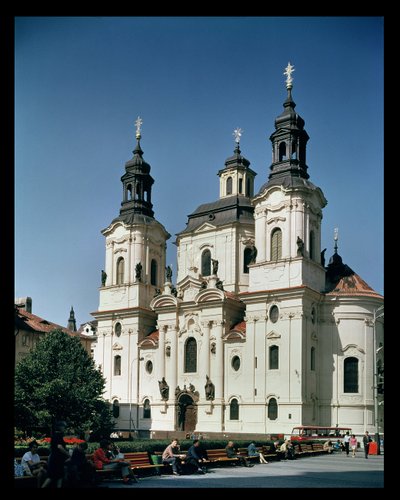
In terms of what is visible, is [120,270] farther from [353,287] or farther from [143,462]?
[143,462]

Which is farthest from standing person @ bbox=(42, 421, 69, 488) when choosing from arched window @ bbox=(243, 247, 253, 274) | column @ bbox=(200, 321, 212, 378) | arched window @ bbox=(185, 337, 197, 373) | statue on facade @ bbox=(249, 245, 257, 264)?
arched window @ bbox=(243, 247, 253, 274)

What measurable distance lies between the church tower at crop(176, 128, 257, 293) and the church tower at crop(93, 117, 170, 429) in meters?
2.77

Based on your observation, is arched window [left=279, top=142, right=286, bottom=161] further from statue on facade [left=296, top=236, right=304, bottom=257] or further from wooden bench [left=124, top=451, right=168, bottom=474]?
wooden bench [left=124, top=451, right=168, bottom=474]

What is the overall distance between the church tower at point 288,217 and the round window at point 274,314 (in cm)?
150

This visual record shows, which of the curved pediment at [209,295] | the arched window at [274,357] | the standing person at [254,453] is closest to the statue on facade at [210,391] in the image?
the arched window at [274,357]

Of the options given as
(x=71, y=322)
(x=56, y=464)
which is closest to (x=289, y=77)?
(x=56, y=464)

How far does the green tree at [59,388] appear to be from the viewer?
144 ft

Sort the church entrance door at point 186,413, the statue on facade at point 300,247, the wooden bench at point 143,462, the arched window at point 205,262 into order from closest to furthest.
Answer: the wooden bench at point 143,462
the statue on facade at point 300,247
the church entrance door at point 186,413
the arched window at point 205,262

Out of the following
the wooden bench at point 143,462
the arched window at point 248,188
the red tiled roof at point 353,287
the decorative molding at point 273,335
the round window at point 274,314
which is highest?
the arched window at point 248,188

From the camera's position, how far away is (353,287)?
Answer: 169 ft

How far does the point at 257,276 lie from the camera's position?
51969 millimetres

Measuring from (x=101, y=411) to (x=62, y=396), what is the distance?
5246 millimetres

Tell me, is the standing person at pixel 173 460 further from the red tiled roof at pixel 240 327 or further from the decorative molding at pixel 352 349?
the red tiled roof at pixel 240 327
